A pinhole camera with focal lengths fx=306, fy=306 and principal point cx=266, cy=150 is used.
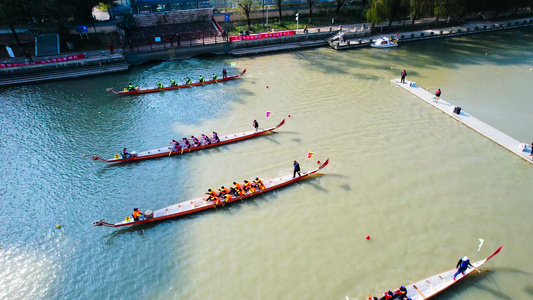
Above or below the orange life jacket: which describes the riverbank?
above

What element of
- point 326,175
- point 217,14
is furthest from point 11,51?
point 326,175

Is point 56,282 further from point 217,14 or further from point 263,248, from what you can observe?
point 217,14

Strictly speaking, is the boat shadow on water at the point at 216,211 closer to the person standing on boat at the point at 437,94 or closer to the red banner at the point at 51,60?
the person standing on boat at the point at 437,94

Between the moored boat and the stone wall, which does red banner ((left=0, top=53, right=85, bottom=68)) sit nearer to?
the stone wall

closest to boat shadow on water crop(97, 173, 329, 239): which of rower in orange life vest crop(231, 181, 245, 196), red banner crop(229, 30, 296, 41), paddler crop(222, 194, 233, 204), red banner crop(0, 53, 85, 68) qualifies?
paddler crop(222, 194, 233, 204)

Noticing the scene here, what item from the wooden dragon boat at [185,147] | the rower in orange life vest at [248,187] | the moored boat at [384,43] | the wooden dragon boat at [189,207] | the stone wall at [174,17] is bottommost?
the wooden dragon boat at [189,207]

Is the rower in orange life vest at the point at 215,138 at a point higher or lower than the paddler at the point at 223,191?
higher

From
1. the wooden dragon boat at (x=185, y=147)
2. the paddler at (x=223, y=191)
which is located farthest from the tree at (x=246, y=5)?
the paddler at (x=223, y=191)
